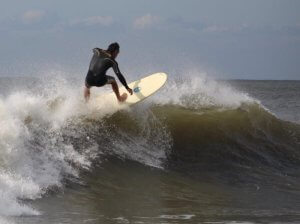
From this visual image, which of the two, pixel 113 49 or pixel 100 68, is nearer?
pixel 113 49

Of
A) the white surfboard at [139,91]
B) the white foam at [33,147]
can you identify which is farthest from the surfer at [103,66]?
the white foam at [33,147]

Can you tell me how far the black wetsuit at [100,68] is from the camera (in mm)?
10773

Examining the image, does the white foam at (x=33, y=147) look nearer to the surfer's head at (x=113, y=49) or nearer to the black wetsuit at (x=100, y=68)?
the black wetsuit at (x=100, y=68)

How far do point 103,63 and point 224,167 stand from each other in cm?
304

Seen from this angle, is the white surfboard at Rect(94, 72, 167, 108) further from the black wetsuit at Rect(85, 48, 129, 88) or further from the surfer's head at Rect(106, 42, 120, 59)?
the surfer's head at Rect(106, 42, 120, 59)

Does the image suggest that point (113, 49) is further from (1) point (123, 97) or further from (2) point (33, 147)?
(2) point (33, 147)

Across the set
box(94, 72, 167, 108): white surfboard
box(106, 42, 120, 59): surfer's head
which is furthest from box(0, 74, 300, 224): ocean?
box(106, 42, 120, 59): surfer's head

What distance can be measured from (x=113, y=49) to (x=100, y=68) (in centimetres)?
41

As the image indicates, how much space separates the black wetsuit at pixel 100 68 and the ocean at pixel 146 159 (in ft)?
2.27

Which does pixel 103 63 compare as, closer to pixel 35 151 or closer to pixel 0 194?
pixel 35 151

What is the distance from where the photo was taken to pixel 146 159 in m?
11.1

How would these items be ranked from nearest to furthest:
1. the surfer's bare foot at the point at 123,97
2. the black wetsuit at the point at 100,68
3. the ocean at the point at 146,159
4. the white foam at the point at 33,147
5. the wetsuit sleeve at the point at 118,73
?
the white foam at the point at 33,147 → the ocean at the point at 146,159 → the wetsuit sleeve at the point at 118,73 → the black wetsuit at the point at 100,68 → the surfer's bare foot at the point at 123,97

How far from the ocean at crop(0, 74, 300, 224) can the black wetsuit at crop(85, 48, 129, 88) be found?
2.27 ft

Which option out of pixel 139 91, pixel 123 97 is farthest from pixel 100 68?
pixel 139 91
